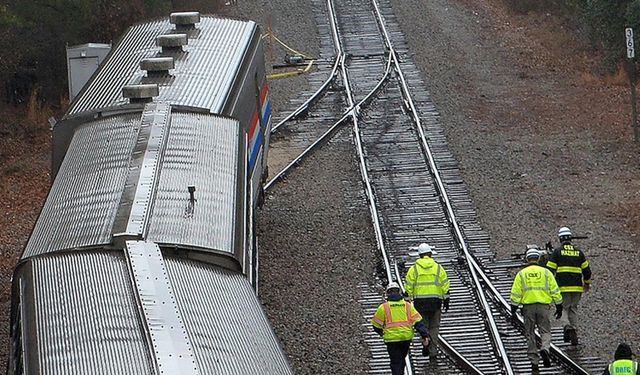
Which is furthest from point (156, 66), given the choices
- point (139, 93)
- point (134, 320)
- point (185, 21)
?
point (134, 320)

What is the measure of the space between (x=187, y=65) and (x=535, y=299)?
5.78 metres

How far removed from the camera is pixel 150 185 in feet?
37.1

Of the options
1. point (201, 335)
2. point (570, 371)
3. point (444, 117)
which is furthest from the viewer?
point (444, 117)

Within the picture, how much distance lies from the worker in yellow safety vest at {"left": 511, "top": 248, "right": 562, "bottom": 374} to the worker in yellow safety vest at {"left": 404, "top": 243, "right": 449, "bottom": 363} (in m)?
0.81

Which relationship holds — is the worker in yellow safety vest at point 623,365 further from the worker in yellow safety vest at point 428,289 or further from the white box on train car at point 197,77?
the white box on train car at point 197,77

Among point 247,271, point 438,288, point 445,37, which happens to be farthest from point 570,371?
point 445,37

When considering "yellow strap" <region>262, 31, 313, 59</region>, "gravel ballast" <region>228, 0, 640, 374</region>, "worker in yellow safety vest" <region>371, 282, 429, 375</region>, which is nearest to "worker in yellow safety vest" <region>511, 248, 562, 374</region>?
"gravel ballast" <region>228, 0, 640, 374</region>

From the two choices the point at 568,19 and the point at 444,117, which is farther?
the point at 568,19

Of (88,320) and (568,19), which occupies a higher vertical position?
(88,320)

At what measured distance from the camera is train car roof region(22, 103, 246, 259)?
10.4 metres

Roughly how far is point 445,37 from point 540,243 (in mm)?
14787

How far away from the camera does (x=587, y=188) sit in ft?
67.1

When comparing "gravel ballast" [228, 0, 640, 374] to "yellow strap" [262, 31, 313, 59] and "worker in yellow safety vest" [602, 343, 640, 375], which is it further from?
"worker in yellow safety vest" [602, 343, 640, 375]

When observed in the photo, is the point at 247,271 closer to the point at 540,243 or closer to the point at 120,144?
the point at 120,144
